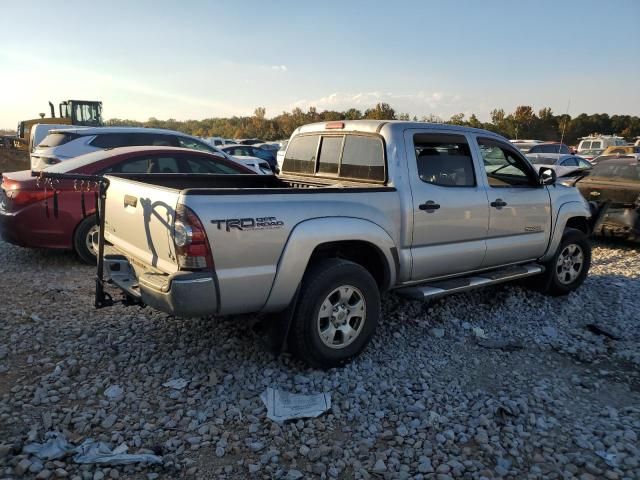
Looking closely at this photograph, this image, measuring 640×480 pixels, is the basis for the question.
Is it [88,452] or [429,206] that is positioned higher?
[429,206]

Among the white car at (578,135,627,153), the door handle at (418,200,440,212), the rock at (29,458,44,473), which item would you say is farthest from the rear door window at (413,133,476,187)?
the white car at (578,135,627,153)

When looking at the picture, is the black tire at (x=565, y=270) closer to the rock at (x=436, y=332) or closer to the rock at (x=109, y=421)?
the rock at (x=436, y=332)

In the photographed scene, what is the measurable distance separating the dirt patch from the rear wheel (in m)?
19.1

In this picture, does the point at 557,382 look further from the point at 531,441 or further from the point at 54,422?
the point at 54,422

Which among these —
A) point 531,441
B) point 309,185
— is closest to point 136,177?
point 309,185

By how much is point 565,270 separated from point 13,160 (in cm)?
2446

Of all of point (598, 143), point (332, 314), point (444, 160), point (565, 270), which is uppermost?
point (598, 143)

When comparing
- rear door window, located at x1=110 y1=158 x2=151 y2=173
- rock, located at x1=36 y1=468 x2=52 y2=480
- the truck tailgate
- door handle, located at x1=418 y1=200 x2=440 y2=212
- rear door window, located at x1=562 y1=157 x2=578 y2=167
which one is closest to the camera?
rock, located at x1=36 y1=468 x2=52 y2=480

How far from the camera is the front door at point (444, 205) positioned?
14.2 ft

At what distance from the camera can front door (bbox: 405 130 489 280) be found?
4.34 metres

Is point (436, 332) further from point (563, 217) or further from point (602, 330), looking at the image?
point (563, 217)

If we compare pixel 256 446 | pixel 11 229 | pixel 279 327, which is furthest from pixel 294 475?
pixel 11 229

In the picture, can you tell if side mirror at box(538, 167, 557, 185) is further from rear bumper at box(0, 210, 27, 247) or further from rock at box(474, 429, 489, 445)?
rear bumper at box(0, 210, 27, 247)

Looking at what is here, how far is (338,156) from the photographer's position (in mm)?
4879
